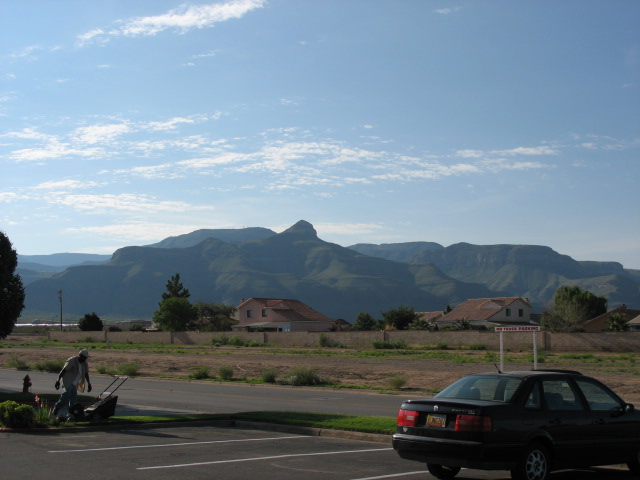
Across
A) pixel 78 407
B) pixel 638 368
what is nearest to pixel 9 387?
pixel 78 407

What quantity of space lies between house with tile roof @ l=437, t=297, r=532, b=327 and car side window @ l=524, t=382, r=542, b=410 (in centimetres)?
8773

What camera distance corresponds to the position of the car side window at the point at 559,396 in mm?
9859

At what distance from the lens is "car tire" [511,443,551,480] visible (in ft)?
30.3

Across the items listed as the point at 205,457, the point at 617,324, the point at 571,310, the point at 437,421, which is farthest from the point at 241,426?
the point at 571,310

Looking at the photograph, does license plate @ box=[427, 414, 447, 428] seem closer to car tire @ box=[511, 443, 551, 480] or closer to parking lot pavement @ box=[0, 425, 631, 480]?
car tire @ box=[511, 443, 551, 480]

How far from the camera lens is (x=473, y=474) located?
1084 cm

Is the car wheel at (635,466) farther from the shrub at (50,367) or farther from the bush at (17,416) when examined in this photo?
the shrub at (50,367)

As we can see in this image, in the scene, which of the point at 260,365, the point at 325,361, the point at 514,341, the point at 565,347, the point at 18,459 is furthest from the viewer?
the point at 514,341

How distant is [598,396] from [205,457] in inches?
240

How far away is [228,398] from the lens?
80.2 feet

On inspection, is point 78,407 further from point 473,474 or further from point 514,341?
point 514,341

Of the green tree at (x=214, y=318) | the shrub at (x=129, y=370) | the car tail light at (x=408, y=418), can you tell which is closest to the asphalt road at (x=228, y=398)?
the shrub at (x=129, y=370)

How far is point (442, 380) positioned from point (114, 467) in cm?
2096

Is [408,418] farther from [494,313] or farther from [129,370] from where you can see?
[494,313]
